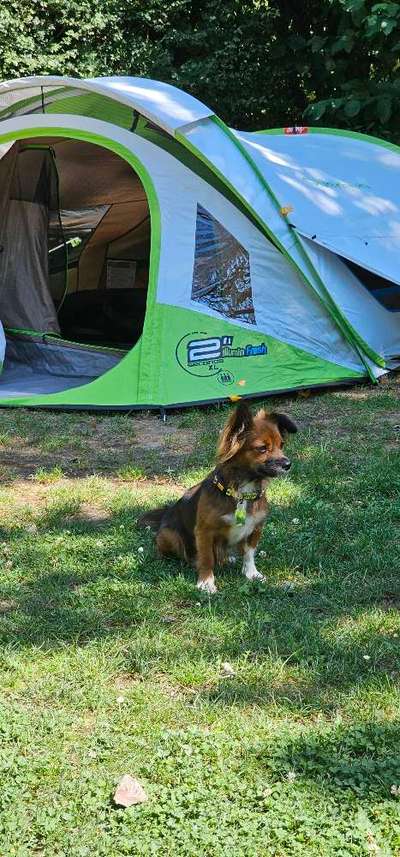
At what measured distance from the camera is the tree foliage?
45.3 ft

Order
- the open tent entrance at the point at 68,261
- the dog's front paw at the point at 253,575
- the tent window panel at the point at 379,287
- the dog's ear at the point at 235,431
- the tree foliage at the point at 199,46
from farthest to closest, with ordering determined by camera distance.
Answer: the tree foliage at the point at 199,46 < the open tent entrance at the point at 68,261 < the tent window panel at the point at 379,287 < the dog's front paw at the point at 253,575 < the dog's ear at the point at 235,431

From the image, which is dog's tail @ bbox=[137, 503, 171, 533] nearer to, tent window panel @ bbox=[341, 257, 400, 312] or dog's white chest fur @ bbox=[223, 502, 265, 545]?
dog's white chest fur @ bbox=[223, 502, 265, 545]

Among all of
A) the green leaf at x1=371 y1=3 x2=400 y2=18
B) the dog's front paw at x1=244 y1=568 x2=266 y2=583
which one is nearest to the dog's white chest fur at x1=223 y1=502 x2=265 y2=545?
the dog's front paw at x1=244 y1=568 x2=266 y2=583

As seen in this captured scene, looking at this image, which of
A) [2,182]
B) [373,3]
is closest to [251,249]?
[2,182]

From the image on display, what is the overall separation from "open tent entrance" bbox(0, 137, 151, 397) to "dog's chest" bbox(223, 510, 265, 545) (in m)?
3.73

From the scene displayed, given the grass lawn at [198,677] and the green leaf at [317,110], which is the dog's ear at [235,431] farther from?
the green leaf at [317,110]

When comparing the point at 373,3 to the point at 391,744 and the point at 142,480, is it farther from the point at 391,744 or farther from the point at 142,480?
the point at 391,744

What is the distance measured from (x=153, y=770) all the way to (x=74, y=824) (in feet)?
0.94

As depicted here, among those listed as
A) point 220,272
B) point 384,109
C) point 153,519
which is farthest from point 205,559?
point 384,109

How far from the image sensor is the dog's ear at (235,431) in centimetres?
347

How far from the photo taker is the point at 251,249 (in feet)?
21.6

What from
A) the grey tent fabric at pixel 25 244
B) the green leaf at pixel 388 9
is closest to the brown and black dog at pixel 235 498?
the grey tent fabric at pixel 25 244

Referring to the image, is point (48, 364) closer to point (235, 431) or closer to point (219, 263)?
point (219, 263)

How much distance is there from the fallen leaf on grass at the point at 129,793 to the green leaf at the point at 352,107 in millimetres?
9445
